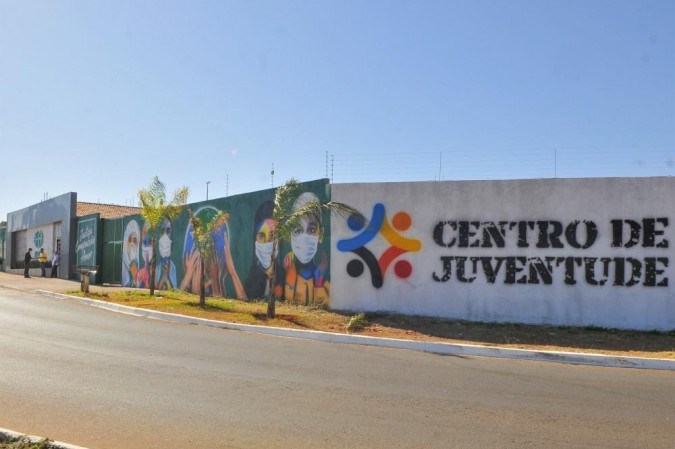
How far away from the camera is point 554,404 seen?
640 cm

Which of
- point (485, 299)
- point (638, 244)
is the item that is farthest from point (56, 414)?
point (638, 244)

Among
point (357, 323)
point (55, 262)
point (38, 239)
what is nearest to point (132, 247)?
point (55, 262)

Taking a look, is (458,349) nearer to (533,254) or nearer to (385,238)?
(533,254)

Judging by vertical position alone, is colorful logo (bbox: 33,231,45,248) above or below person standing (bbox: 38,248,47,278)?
above

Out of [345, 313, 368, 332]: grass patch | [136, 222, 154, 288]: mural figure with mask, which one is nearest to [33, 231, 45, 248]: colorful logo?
[136, 222, 154, 288]: mural figure with mask

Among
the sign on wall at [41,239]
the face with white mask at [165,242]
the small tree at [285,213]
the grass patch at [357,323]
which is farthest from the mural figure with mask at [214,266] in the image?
the sign on wall at [41,239]

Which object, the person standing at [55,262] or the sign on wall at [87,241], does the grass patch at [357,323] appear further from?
the person standing at [55,262]

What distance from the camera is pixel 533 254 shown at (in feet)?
42.6

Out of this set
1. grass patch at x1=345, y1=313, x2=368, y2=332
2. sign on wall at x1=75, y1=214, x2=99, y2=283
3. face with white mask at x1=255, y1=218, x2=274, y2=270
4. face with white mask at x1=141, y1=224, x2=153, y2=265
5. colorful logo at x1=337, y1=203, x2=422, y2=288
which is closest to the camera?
grass patch at x1=345, y1=313, x2=368, y2=332

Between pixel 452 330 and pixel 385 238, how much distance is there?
10.2 feet

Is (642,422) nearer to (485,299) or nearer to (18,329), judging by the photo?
(485,299)

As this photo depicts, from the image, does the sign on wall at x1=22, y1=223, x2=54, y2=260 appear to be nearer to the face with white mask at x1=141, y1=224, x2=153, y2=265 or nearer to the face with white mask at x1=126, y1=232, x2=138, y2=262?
the face with white mask at x1=126, y1=232, x2=138, y2=262

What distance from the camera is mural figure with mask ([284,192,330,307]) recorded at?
15328mm

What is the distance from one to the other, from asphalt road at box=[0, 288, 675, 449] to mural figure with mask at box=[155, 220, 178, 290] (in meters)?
11.9
